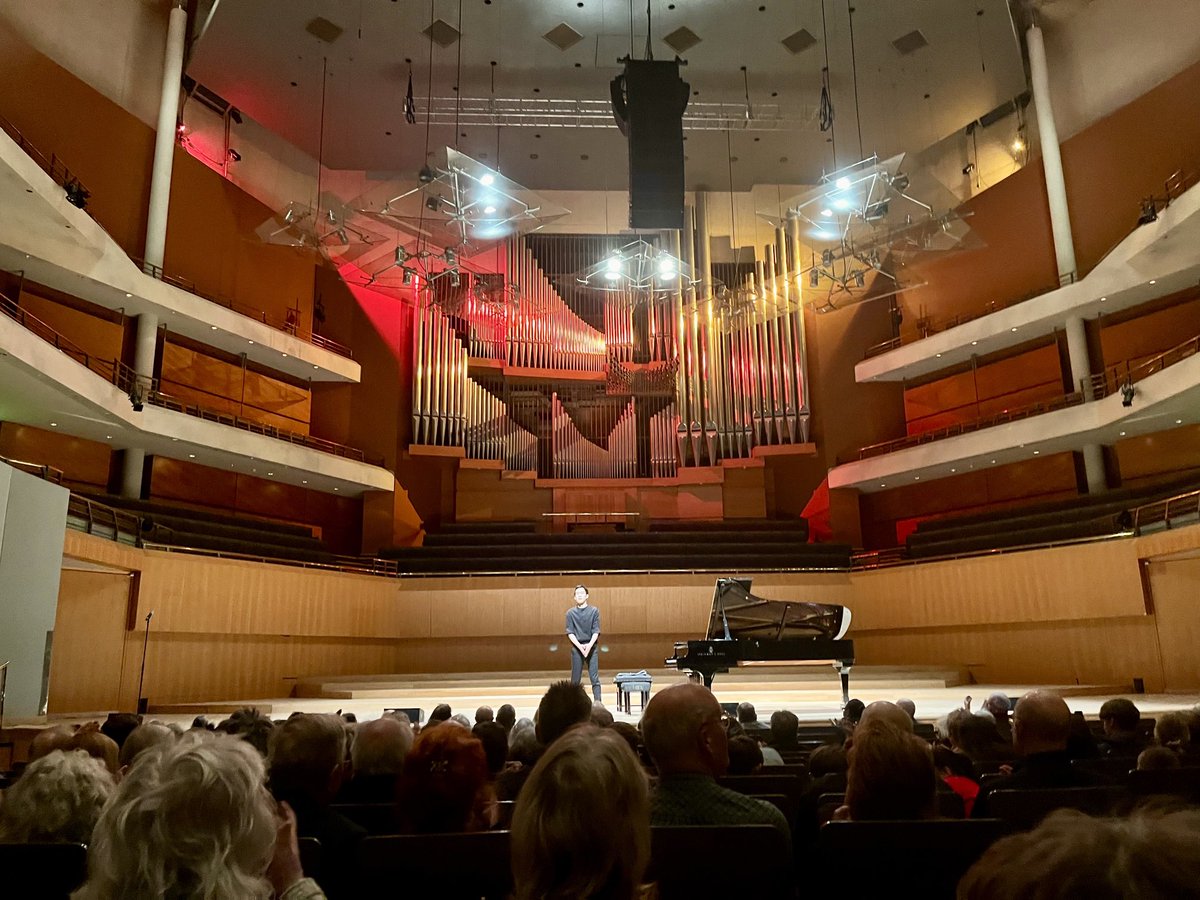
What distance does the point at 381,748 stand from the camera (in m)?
3.12

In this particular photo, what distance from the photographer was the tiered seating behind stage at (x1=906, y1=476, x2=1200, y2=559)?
42.9 ft

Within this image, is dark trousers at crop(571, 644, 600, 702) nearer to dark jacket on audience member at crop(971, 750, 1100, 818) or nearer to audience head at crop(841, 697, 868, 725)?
audience head at crop(841, 697, 868, 725)

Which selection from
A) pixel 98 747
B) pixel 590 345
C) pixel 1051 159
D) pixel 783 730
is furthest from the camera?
pixel 590 345

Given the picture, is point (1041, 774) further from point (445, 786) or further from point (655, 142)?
point (655, 142)

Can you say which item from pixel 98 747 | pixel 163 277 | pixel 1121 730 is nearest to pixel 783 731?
pixel 1121 730

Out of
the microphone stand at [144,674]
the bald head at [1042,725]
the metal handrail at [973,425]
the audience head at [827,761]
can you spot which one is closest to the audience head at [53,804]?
the audience head at [827,761]

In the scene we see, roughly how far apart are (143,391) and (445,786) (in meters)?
13.0

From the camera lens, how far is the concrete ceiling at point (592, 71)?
44.1ft

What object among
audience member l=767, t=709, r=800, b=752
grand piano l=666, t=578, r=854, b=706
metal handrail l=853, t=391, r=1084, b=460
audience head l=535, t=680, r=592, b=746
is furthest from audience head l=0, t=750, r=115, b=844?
metal handrail l=853, t=391, r=1084, b=460

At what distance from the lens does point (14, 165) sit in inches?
402

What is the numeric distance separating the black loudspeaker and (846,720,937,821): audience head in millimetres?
7695

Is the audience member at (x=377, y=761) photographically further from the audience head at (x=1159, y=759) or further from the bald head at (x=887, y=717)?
the audience head at (x=1159, y=759)

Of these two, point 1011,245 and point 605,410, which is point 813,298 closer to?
point 1011,245

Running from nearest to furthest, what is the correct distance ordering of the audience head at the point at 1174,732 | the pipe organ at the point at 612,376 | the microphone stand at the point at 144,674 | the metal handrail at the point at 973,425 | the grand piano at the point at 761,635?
the audience head at the point at 1174,732 < the grand piano at the point at 761,635 < the microphone stand at the point at 144,674 < the metal handrail at the point at 973,425 < the pipe organ at the point at 612,376
